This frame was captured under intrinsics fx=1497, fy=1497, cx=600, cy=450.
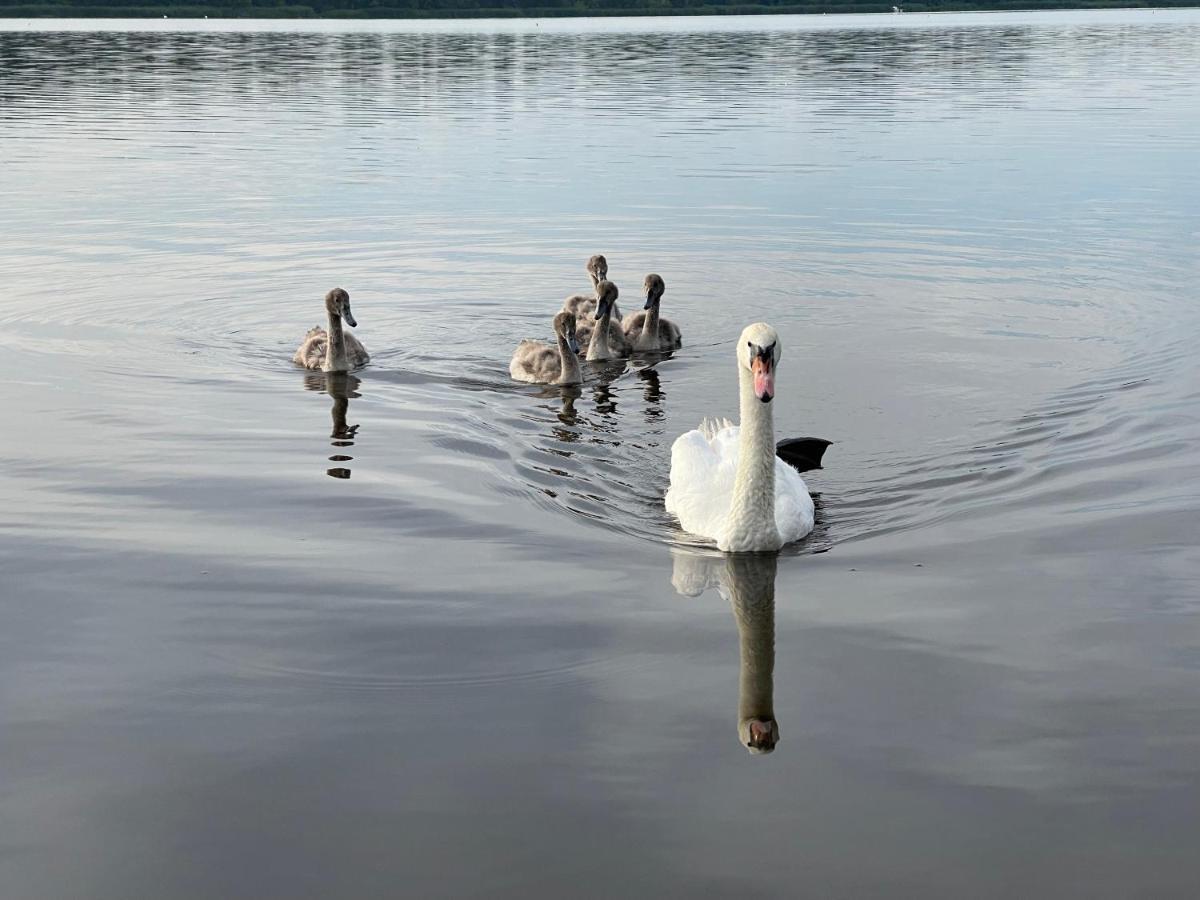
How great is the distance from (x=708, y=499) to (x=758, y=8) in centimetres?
15133

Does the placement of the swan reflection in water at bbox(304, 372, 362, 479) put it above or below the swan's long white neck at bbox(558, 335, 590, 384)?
below

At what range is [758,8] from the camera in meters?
153

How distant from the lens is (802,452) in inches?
445

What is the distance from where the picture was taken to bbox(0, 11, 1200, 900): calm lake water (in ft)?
20.0

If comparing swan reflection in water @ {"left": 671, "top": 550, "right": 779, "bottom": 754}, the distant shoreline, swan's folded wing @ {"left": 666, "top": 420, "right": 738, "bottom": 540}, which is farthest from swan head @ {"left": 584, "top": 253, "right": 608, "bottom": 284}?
the distant shoreline

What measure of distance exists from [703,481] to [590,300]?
787cm

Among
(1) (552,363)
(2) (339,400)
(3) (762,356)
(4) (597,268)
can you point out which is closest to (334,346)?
(2) (339,400)

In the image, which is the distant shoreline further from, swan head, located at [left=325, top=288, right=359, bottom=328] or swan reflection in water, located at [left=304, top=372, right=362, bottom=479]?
swan reflection in water, located at [left=304, top=372, right=362, bottom=479]

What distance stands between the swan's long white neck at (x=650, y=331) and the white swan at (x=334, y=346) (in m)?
2.98

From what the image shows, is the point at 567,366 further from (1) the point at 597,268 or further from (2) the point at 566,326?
(1) the point at 597,268

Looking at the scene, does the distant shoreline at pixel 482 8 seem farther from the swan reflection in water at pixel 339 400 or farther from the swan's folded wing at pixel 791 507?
the swan's folded wing at pixel 791 507

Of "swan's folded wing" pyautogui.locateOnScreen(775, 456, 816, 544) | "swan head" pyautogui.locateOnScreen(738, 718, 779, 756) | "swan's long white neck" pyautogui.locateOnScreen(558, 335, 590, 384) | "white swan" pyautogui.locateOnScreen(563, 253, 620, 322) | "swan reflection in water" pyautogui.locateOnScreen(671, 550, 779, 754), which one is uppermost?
"white swan" pyautogui.locateOnScreen(563, 253, 620, 322)

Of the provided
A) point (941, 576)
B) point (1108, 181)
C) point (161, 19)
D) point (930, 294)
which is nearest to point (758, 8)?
point (161, 19)

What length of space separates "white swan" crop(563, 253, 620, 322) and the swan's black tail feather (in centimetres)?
604
